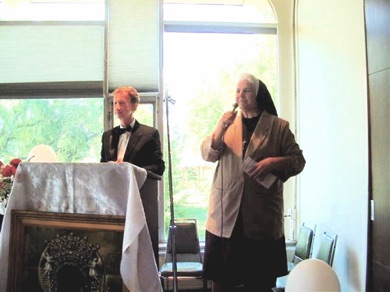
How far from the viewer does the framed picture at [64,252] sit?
68.0 inches

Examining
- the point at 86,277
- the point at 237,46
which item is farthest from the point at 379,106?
the point at 237,46

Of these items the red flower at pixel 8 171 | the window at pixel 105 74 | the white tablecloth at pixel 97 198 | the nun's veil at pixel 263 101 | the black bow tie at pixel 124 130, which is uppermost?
the window at pixel 105 74

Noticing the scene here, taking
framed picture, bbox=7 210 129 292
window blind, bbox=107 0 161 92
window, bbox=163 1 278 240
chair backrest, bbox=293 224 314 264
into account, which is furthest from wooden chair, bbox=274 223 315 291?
framed picture, bbox=7 210 129 292

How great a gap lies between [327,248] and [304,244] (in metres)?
0.45

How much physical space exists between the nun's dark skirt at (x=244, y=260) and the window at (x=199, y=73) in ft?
6.34

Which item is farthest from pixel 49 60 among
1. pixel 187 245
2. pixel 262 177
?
pixel 262 177

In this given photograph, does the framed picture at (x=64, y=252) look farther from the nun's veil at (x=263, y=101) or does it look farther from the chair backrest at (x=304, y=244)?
the chair backrest at (x=304, y=244)

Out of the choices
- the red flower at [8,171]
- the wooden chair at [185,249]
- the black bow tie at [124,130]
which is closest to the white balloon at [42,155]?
the red flower at [8,171]

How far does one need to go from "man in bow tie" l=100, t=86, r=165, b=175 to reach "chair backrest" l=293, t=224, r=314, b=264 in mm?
1531

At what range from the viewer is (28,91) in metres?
3.96

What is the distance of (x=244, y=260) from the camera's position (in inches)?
81.0

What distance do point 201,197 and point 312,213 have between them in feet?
3.56

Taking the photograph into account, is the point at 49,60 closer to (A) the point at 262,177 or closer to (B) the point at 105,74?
(B) the point at 105,74

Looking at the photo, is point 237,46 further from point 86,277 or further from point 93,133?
point 86,277
